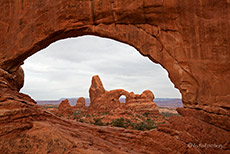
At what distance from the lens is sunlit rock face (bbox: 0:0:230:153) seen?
566 cm

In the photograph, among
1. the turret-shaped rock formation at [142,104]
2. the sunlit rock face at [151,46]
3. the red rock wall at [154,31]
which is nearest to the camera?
the sunlit rock face at [151,46]

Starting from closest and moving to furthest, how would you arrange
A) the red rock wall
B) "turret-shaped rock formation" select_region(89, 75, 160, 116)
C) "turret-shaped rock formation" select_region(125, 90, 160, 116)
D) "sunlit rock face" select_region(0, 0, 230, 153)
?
1. "sunlit rock face" select_region(0, 0, 230, 153)
2. the red rock wall
3. "turret-shaped rock formation" select_region(125, 90, 160, 116)
4. "turret-shaped rock formation" select_region(89, 75, 160, 116)

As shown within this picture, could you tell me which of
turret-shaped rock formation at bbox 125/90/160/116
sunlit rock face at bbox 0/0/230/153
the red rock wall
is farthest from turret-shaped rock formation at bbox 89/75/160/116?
the red rock wall

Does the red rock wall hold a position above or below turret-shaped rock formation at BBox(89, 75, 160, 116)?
above

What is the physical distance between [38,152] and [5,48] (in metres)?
7.18

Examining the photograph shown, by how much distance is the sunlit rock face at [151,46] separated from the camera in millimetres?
5660

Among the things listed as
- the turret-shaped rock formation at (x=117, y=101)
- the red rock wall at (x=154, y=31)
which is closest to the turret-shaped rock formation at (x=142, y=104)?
the turret-shaped rock formation at (x=117, y=101)

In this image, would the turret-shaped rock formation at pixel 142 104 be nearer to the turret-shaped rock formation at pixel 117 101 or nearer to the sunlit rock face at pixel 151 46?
the turret-shaped rock formation at pixel 117 101

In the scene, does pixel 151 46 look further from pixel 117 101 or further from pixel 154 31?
pixel 117 101

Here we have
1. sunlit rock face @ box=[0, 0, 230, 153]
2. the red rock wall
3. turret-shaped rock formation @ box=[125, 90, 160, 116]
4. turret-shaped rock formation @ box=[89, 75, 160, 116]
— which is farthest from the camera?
turret-shaped rock formation @ box=[89, 75, 160, 116]

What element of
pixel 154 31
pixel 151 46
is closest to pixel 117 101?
pixel 151 46

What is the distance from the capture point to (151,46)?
7.84 meters

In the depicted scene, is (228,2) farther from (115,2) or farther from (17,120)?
(17,120)

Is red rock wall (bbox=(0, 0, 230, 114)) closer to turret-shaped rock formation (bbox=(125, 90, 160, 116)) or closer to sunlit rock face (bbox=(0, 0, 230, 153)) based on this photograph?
sunlit rock face (bbox=(0, 0, 230, 153))
